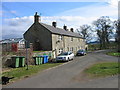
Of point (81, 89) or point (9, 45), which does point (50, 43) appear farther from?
point (81, 89)

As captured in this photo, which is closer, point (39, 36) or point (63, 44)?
point (39, 36)

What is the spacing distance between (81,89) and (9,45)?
68.1ft

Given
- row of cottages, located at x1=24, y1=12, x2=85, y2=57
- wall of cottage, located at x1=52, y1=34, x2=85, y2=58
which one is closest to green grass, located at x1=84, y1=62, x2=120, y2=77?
row of cottages, located at x1=24, y1=12, x2=85, y2=57

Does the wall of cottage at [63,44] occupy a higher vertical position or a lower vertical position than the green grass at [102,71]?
higher

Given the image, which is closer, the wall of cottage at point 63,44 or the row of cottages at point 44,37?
the row of cottages at point 44,37

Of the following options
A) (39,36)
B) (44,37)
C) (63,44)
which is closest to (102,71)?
(44,37)

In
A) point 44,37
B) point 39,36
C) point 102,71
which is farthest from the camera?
point 39,36

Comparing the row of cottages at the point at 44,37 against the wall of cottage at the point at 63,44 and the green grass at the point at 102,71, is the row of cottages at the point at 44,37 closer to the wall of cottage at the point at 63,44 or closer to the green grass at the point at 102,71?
the wall of cottage at the point at 63,44

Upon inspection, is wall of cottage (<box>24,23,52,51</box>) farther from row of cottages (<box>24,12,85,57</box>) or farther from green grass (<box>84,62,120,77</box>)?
green grass (<box>84,62,120,77</box>)

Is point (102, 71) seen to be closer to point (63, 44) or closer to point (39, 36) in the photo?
point (39, 36)

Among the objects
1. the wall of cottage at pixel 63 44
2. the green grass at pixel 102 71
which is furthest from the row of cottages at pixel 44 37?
the green grass at pixel 102 71

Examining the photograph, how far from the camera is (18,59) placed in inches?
787

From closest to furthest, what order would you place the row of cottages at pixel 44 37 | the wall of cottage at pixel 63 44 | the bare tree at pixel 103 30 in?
1. the row of cottages at pixel 44 37
2. the wall of cottage at pixel 63 44
3. the bare tree at pixel 103 30

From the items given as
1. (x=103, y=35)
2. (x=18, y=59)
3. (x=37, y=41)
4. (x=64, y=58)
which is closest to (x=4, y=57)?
(x=18, y=59)
